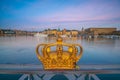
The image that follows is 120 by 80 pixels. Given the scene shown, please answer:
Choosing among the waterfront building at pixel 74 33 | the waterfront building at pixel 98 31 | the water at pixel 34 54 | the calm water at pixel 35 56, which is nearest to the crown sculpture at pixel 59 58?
the water at pixel 34 54

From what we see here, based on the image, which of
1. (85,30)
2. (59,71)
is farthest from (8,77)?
(85,30)

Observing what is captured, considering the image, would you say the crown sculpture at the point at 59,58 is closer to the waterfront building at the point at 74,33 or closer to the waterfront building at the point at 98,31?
the waterfront building at the point at 74,33

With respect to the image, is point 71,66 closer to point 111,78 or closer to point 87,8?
point 111,78

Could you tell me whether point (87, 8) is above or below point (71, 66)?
above

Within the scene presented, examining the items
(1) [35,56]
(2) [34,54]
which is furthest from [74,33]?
(2) [34,54]

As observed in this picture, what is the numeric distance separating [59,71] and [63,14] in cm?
236

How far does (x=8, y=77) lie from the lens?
1.78 metres

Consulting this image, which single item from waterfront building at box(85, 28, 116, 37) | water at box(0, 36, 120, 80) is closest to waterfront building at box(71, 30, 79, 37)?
water at box(0, 36, 120, 80)

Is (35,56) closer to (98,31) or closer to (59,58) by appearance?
(98,31)

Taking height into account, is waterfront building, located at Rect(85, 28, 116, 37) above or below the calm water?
above

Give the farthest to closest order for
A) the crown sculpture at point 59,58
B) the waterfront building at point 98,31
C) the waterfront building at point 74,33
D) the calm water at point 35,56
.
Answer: the waterfront building at point 98,31
the calm water at point 35,56
the waterfront building at point 74,33
the crown sculpture at point 59,58

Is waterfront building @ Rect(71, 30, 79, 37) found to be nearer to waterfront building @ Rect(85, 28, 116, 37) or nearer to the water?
the water

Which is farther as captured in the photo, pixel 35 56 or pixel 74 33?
pixel 35 56

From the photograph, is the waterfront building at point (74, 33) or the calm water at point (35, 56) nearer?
the waterfront building at point (74, 33)
